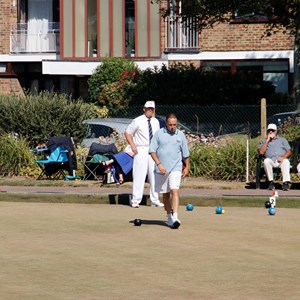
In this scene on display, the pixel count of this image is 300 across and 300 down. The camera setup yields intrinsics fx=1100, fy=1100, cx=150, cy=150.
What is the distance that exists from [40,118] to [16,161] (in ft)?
6.53

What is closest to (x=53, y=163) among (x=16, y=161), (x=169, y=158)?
(x=16, y=161)

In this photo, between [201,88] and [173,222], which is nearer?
[173,222]

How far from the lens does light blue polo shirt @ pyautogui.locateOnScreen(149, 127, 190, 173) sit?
16031mm

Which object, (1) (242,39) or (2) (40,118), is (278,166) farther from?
(1) (242,39)

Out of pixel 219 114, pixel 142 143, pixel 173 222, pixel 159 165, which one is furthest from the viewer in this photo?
pixel 219 114

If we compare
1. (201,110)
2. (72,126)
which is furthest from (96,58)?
(72,126)

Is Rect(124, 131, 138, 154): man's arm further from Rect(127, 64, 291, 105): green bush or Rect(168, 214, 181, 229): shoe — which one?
Rect(127, 64, 291, 105): green bush

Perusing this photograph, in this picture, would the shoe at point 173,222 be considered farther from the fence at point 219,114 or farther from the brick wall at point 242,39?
the brick wall at point 242,39

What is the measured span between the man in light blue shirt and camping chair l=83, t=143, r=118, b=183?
6.45 metres

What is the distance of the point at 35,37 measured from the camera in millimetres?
45656

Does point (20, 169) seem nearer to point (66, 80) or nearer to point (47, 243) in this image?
point (47, 243)

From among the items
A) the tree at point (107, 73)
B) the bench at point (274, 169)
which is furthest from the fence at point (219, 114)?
the tree at point (107, 73)

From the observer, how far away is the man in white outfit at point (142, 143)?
18.5 m

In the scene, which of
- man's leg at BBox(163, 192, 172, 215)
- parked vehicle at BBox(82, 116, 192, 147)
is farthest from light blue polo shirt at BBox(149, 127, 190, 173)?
parked vehicle at BBox(82, 116, 192, 147)
